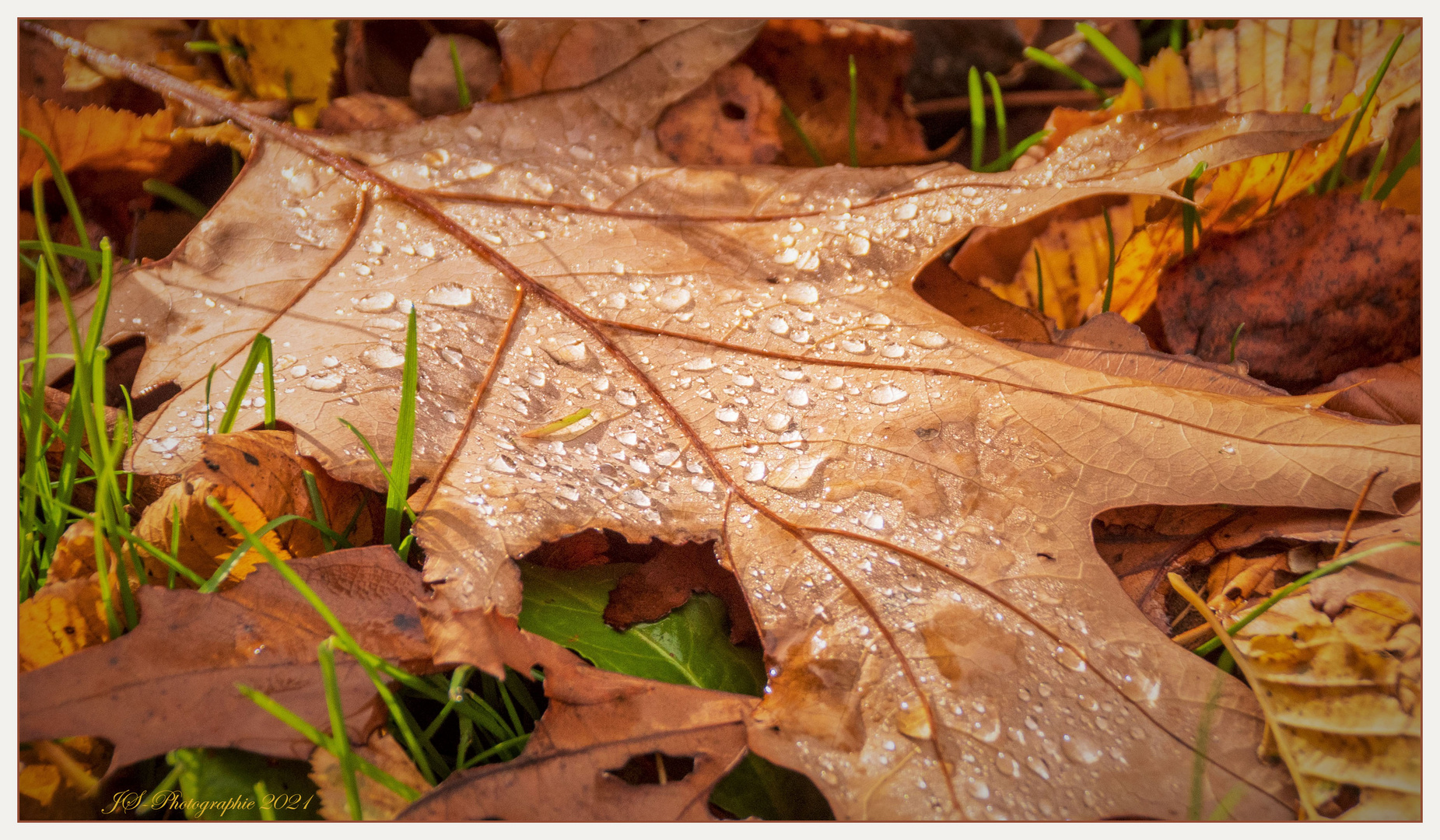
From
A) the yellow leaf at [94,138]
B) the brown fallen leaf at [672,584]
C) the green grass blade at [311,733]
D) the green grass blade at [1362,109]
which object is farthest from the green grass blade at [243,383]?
the green grass blade at [1362,109]

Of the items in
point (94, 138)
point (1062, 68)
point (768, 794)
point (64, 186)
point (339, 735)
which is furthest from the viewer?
point (1062, 68)

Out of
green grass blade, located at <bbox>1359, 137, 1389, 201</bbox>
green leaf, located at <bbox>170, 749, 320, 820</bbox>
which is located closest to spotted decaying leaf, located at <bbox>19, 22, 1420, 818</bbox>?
green leaf, located at <bbox>170, 749, 320, 820</bbox>

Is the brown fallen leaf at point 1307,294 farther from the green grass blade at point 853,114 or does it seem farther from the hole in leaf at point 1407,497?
the green grass blade at point 853,114

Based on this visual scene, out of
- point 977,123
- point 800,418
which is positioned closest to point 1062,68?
point 977,123

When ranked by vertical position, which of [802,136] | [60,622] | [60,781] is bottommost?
[60,781]

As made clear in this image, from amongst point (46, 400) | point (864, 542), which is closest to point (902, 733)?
point (864, 542)

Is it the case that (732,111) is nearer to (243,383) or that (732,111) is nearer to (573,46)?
(573,46)

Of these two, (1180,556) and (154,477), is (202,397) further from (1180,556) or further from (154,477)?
(1180,556)

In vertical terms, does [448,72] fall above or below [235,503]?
above

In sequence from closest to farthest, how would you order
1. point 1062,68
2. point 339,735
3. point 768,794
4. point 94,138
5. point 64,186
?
point 339,735, point 768,794, point 64,186, point 94,138, point 1062,68
